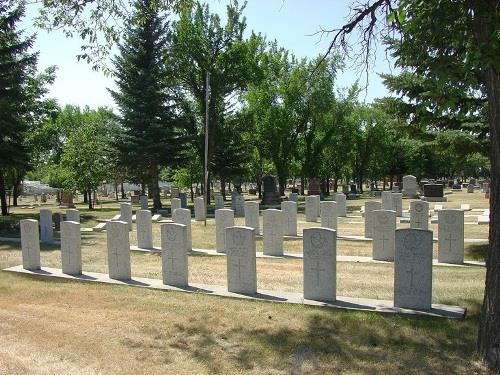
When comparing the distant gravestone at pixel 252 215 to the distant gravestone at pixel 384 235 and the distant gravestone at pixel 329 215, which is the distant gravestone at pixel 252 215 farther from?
the distant gravestone at pixel 384 235

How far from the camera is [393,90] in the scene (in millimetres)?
12281

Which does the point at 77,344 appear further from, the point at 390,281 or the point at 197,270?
the point at 390,281

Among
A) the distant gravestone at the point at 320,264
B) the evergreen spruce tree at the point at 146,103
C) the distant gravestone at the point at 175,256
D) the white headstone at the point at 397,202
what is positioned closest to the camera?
the distant gravestone at the point at 320,264

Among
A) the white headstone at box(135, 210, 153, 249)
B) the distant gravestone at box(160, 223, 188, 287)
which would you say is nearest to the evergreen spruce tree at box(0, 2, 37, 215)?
the white headstone at box(135, 210, 153, 249)

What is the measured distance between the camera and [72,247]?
1033 cm

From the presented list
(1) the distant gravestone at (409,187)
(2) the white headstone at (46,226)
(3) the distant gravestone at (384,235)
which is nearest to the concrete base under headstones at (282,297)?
(3) the distant gravestone at (384,235)

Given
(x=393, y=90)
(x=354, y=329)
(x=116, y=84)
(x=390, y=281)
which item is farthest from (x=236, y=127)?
(x=354, y=329)

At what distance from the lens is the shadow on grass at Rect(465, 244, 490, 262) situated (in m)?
11.9

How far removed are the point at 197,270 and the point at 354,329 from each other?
519cm

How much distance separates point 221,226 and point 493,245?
9334mm

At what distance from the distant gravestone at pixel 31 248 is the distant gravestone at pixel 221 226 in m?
4.67

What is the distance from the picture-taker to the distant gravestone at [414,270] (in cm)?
727

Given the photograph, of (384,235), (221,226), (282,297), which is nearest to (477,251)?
(384,235)

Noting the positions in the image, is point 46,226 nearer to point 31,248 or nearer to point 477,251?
point 31,248
